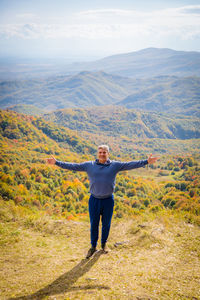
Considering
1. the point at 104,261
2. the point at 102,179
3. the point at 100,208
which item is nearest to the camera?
the point at 102,179

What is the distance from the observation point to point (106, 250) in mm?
5680

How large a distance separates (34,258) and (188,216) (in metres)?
5.03

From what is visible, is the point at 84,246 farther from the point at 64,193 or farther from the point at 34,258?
the point at 64,193

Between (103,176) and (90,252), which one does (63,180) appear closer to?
(90,252)

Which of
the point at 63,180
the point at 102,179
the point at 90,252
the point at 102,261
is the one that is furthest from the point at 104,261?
the point at 63,180

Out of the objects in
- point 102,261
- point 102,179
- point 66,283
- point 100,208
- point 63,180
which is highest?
point 102,179

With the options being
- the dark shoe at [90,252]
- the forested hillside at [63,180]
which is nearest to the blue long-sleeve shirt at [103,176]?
the dark shoe at [90,252]

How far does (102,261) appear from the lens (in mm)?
5266

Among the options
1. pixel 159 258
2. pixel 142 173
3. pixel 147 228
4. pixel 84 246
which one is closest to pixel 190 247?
pixel 159 258

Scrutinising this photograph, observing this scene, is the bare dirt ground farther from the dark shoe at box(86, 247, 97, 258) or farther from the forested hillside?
the forested hillside

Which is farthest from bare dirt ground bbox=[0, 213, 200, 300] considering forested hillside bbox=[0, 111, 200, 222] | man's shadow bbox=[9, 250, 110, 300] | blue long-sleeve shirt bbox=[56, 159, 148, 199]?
blue long-sleeve shirt bbox=[56, 159, 148, 199]

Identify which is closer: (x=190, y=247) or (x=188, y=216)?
(x=190, y=247)

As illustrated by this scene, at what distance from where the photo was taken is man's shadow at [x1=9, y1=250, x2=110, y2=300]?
3932 millimetres

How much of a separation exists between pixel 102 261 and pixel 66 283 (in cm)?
120
